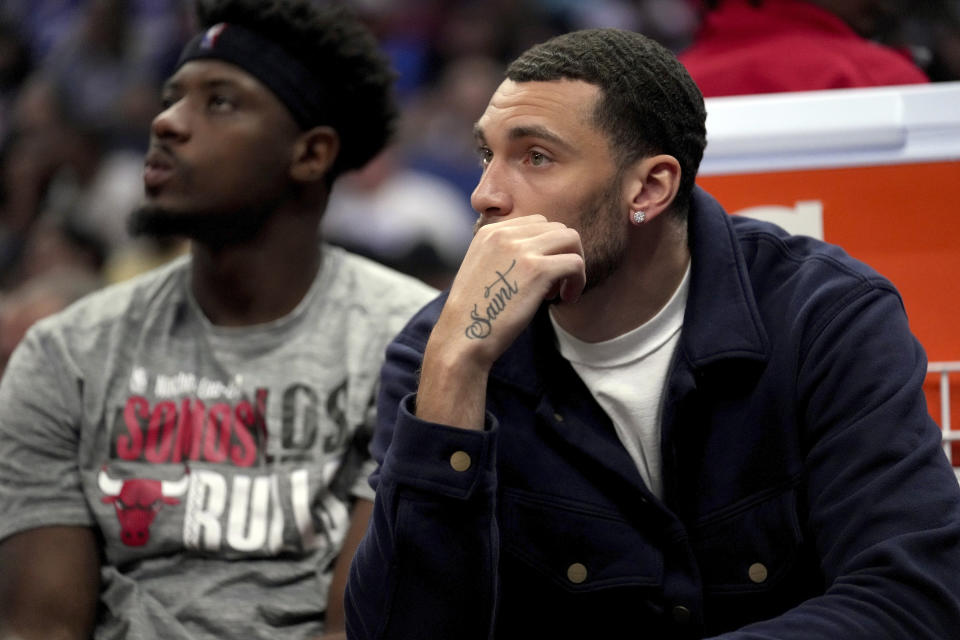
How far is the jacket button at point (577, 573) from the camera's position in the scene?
5.93 feet

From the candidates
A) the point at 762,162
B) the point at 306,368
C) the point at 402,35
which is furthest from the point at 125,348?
the point at 402,35

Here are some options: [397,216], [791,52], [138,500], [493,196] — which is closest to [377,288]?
[138,500]

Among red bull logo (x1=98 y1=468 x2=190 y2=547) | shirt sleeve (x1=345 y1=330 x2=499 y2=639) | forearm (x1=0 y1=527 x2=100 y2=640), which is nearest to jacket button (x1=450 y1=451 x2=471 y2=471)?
shirt sleeve (x1=345 y1=330 x2=499 y2=639)

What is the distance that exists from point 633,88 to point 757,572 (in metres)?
0.75

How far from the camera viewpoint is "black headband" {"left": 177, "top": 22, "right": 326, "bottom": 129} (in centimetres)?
272

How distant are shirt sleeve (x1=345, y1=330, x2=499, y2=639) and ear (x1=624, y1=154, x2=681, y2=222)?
443 mm

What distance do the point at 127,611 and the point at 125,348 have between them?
54 cm

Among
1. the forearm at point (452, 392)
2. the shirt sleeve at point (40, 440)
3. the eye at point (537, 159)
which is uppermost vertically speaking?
the eye at point (537, 159)

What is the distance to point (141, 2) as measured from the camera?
646cm

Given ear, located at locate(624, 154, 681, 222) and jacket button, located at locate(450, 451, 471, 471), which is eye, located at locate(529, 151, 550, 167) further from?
jacket button, located at locate(450, 451, 471, 471)

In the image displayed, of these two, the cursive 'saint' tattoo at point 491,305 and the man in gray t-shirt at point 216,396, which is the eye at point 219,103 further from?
the cursive 'saint' tattoo at point 491,305

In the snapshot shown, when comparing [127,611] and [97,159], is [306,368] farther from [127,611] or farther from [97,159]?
[97,159]

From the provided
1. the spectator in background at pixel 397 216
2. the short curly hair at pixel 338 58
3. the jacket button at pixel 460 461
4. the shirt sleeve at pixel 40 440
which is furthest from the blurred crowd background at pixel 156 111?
the jacket button at pixel 460 461

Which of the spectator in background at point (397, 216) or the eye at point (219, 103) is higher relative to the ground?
the eye at point (219, 103)
